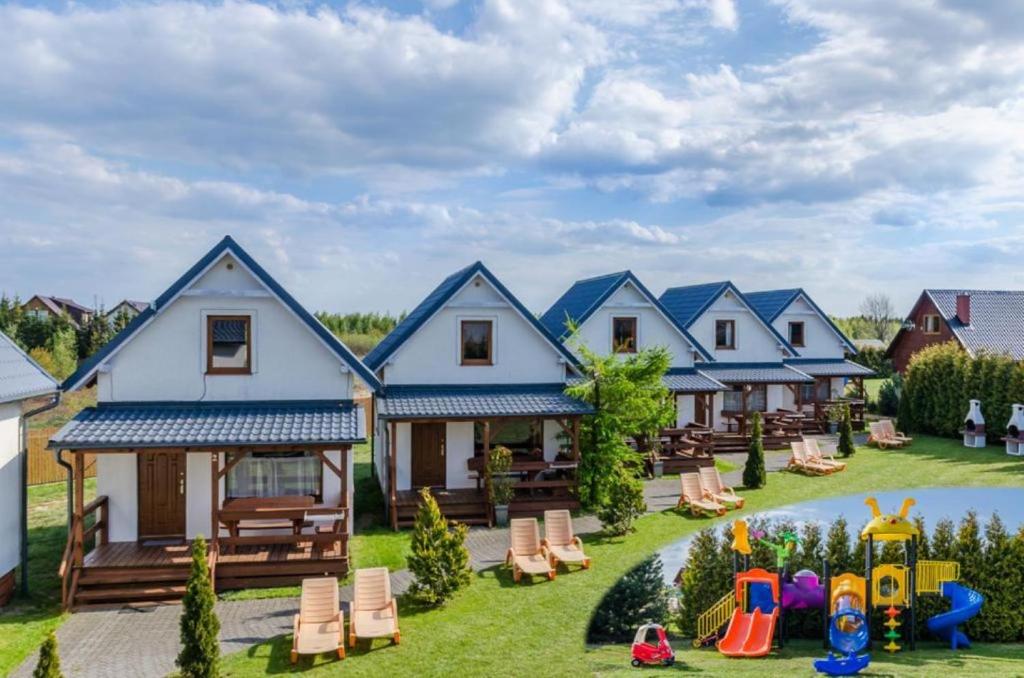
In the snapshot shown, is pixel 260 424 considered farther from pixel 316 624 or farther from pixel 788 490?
pixel 788 490

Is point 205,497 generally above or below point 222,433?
below

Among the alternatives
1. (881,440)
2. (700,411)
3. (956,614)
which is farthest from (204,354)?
(881,440)

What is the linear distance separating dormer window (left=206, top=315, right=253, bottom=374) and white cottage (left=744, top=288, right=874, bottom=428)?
2521 cm

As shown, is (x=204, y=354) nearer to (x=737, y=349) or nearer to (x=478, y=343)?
(x=478, y=343)

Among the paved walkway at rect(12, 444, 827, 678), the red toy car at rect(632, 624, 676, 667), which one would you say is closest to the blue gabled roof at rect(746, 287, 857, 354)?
the paved walkway at rect(12, 444, 827, 678)

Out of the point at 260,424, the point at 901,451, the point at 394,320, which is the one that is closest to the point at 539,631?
the point at 260,424

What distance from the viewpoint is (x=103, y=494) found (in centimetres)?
1716

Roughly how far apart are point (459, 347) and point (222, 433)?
7649 millimetres

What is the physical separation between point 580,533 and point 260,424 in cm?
786

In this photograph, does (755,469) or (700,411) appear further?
(700,411)

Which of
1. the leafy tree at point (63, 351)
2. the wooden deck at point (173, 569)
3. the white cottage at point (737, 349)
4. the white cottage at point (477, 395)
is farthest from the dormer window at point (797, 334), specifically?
the leafy tree at point (63, 351)

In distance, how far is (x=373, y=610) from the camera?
13.3 meters

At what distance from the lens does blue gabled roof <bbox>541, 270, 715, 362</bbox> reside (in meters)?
27.7

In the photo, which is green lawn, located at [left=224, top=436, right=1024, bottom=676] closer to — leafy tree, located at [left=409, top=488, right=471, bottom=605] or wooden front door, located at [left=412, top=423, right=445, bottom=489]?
leafy tree, located at [left=409, top=488, right=471, bottom=605]
